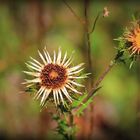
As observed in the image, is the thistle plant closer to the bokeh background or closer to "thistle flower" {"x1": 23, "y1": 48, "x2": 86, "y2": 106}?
"thistle flower" {"x1": 23, "y1": 48, "x2": 86, "y2": 106}

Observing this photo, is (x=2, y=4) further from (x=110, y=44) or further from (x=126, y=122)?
(x=126, y=122)

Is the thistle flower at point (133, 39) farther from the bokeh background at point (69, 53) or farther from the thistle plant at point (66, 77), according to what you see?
the bokeh background at point (69, 53)

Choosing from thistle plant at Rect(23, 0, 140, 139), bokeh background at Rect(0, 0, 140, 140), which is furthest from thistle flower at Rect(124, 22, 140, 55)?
bokeh background at Rect(0, 0, 140, 140)

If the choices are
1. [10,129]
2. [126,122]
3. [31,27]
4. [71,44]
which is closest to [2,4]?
[31,27]

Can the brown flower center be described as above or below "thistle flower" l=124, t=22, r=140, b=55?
below

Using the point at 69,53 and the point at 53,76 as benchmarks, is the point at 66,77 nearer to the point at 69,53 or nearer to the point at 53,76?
the point at 53,76

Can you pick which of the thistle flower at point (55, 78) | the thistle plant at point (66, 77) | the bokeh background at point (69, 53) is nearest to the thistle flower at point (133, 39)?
the thistle plant at point (66, 77)

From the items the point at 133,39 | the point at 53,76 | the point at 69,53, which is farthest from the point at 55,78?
the point at 69,53
